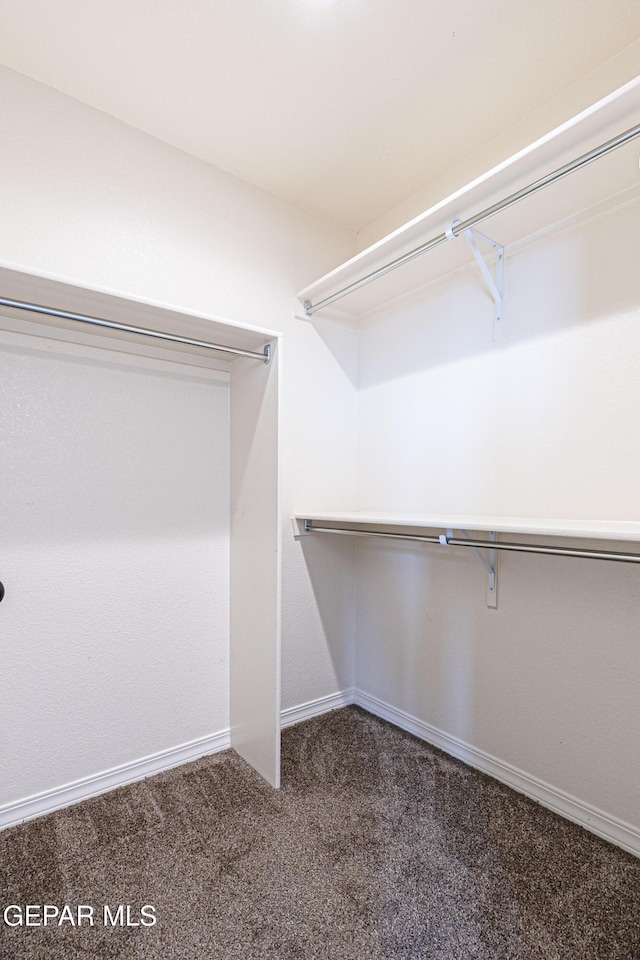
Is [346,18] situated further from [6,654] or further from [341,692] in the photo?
[341,692]

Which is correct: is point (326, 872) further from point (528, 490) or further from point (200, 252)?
point (200, 252)

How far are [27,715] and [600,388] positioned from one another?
2.20m

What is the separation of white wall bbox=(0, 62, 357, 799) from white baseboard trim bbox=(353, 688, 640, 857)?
1.37 ft

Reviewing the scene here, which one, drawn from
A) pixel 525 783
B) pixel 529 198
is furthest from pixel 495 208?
pixel 525 783

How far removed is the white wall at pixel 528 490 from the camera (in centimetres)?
143

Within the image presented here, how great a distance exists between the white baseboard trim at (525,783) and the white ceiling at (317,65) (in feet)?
7.98

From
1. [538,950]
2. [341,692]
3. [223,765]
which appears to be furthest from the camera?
[341,692]

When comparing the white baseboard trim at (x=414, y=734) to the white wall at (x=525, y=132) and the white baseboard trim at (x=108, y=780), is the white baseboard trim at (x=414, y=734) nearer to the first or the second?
the white baseboard trim at (x=108, y=780)

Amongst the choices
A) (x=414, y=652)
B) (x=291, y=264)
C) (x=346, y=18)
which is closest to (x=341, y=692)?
(x=414, y=652)

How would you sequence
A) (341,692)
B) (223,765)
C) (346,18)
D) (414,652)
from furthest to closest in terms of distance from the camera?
(341,692), (414,652), (223,765), (346,18)

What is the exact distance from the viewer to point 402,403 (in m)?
2.19

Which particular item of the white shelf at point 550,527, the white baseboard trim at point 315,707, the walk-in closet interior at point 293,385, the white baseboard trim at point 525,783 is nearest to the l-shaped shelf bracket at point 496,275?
the walk-in closet interior at point 293,385

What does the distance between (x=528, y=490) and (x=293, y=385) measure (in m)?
1.16

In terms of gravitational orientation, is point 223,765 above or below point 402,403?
below
